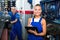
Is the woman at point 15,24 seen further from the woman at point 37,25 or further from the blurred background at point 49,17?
the woman at point 37,25

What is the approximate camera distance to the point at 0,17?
3.86 metres

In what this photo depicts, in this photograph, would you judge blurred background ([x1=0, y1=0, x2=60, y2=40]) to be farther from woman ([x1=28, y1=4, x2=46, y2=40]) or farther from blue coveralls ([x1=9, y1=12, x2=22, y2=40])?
woman ([x1=28, y1=4, x2=46, y2=40])

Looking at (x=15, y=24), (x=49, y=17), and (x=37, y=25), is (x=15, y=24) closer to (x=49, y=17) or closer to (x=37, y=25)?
(x=49, y=17)

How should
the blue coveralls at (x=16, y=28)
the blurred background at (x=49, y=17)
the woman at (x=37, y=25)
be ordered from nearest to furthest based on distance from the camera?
the woman at (x=37, y=25) → the blurred background at (x=49, y=17) → the blue coveralls at (x=16, y=28)

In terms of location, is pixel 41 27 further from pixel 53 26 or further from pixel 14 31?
pixel 14 31

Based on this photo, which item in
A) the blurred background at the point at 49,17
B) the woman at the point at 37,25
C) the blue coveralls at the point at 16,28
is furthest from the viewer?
the blue coveralls at the point at 16,28

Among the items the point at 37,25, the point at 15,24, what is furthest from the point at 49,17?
the point at 15,24

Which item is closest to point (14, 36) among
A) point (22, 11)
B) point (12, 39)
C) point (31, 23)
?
point (12, 39)

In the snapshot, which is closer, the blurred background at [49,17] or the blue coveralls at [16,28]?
the blurred background at [49,17]

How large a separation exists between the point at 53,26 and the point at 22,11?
7.55 ft

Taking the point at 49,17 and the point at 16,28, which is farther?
the point at 16,28

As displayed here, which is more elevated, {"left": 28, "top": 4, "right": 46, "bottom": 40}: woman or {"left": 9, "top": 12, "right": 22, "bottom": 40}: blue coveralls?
{"left": 28, "top": 4, "right": 46, "bottom": 40}: woman

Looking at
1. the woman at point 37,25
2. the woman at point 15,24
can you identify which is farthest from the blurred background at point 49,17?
the woman at point 37,25

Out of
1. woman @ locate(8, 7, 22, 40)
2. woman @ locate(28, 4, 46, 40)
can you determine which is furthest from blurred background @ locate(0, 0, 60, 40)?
woman @ locate(28, 4, 46, 40)
